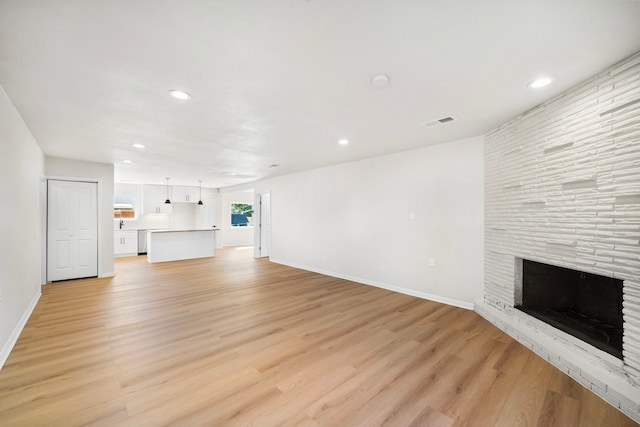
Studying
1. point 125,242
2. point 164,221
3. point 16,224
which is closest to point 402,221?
point 16,224

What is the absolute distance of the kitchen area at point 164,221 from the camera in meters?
8.06

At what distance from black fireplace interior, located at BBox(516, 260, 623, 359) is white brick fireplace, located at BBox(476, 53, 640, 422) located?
167mm

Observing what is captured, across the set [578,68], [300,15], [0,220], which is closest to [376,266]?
[578,68]

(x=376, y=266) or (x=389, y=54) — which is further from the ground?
(x=389, y=54)

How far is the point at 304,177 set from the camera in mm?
6879

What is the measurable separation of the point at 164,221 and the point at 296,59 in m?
10.1

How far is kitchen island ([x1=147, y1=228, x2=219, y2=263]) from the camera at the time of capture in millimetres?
7789

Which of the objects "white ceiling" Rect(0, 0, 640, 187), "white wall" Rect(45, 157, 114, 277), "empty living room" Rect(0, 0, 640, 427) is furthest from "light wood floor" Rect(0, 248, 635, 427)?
"white ceiling" Rect(0, 0, 640, 187)

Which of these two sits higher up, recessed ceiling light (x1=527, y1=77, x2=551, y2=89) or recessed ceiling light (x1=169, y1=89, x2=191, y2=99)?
recessed ceiling light (x1=527, y1=77, x2=551, y2=89)

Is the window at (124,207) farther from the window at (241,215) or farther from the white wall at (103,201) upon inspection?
the white wall at (103,201)

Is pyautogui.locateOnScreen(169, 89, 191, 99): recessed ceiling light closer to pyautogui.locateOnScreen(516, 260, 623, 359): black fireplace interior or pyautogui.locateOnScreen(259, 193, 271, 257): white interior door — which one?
pyautogui.locateOnScreen(516, 260, 623, 359): black fireplace interior

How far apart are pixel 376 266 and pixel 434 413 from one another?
11.1 ft

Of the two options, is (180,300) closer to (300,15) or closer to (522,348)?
(300,15)

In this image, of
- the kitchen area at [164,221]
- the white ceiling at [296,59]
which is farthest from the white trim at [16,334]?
the kitchen area at [164,221]
